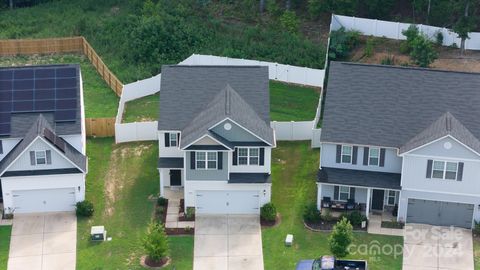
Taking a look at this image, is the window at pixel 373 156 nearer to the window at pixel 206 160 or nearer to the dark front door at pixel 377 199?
the dark front door at pixel 377 199

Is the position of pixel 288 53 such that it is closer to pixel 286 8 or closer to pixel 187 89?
pixel 286 8

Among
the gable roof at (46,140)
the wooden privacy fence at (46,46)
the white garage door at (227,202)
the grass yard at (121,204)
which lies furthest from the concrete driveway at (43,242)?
the wooden privacy fence at (46,46)

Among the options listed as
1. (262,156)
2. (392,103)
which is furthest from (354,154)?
(262,156)

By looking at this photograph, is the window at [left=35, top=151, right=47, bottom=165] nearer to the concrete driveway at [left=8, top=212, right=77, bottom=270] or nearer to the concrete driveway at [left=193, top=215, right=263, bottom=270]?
the concrete driveway at [left=8, top=212, right=77, bottom=270]

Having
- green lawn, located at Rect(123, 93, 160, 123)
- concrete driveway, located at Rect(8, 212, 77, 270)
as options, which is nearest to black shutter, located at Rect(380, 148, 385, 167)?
green lawn, located at Rect(123, 93, 160, 123)

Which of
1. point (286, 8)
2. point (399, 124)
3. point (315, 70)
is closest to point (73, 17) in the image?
point (286, 8)

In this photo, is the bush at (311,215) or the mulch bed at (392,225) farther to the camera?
the bush at (311,215)

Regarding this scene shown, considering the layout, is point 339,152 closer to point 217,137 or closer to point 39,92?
point 217,137
